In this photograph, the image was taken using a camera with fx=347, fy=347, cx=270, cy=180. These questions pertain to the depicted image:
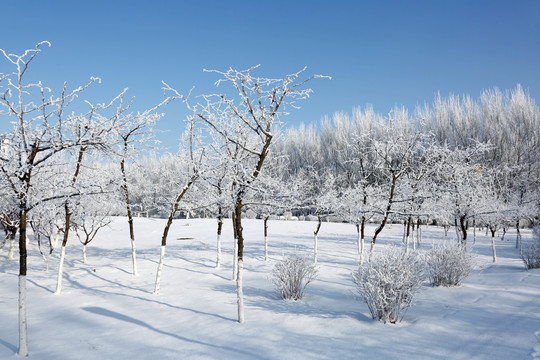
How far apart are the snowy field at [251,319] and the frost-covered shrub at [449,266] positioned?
36cm

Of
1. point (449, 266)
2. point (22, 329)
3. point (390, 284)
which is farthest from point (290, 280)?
point (22, 329)

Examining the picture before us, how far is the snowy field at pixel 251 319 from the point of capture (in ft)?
17.6

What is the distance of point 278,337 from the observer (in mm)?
5910

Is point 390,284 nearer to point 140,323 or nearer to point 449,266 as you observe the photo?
point 449,266

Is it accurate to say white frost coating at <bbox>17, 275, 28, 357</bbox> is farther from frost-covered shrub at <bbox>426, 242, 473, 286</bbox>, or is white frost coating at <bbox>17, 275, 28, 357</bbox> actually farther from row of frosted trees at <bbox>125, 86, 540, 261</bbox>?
frost-covered shrub at <bbox>426, 242, 473, 286</bbox>

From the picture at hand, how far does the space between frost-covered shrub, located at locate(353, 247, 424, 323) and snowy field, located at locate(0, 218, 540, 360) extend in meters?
0.27

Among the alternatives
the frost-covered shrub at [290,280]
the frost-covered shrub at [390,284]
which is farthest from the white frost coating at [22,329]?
the frost-covered shrub at [390,284]

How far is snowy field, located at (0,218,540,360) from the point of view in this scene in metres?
5.35

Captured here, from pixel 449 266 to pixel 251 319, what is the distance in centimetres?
561

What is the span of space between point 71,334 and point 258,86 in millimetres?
5835

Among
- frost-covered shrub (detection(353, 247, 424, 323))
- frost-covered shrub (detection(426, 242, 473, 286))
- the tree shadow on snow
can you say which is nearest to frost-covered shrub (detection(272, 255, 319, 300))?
frost-covered shrub (detection(353, 247, 424, 323))

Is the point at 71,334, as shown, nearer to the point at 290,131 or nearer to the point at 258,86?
the point at 258,86

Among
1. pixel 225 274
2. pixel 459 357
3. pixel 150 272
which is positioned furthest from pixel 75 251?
pixel 459 357

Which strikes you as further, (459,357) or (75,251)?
(75,251)
